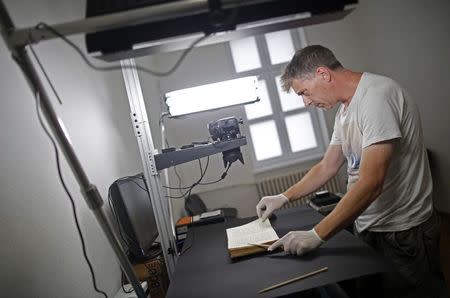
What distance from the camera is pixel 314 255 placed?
3.14ft

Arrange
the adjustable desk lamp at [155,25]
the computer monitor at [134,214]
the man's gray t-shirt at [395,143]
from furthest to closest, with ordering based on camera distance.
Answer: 1. the computer monitor at [134,214]
2. the man's gray t-shirt at [395,143]
3. the adjustable desk lamp at [155,25]

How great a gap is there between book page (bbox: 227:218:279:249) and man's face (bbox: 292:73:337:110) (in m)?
0.64

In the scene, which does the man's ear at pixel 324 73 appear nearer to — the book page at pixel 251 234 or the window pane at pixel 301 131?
the book page at pixel 251 234

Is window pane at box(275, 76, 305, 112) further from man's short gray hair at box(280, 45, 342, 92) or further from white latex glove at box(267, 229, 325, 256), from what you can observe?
white latex glove at box(267, 229, 325, 256)

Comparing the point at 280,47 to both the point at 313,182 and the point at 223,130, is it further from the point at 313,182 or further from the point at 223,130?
the point at 223,130

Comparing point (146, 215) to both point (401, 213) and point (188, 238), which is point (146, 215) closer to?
point (188, 238)

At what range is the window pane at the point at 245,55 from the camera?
14.4 ft

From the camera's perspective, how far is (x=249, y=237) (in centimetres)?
117

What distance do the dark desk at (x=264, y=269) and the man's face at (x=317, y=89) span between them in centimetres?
63

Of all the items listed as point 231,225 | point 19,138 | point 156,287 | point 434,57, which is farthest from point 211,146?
point 434,57

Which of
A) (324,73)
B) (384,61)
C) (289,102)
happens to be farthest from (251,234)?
(384,61)

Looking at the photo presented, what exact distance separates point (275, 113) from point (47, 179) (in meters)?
3.70

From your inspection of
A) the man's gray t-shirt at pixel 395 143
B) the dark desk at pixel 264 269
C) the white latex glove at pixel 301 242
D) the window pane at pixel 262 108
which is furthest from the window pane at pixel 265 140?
the white latex glove at pixel 301 242

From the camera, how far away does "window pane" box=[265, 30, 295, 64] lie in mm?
4484
